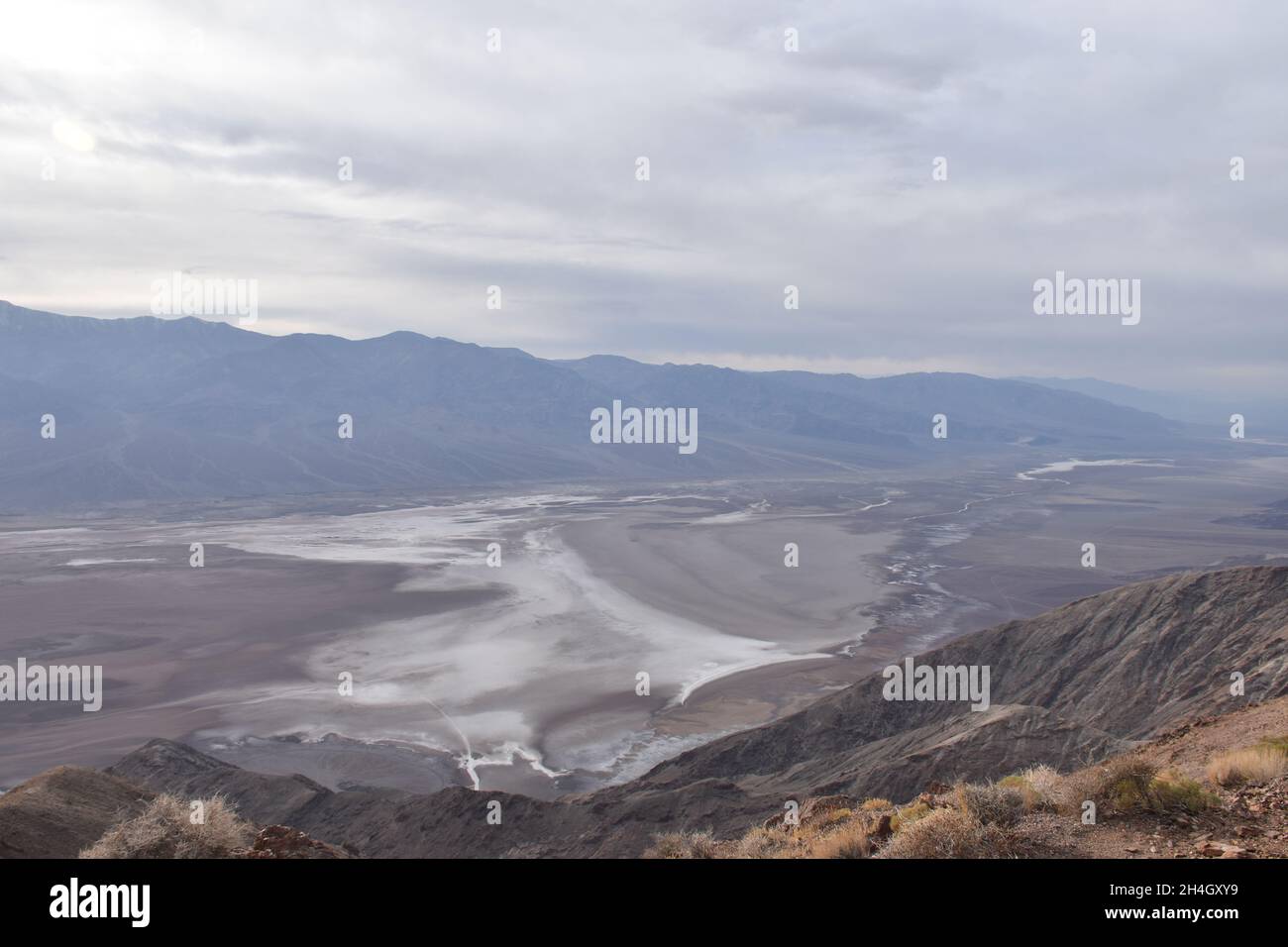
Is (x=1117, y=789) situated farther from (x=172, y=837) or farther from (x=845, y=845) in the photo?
(x=172, y=837)

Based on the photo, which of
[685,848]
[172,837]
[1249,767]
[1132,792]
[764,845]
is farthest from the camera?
[764,845]

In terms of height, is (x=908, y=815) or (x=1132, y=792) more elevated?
(x=1132, y=792)

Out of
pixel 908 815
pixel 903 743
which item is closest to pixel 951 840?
pixel 908 815

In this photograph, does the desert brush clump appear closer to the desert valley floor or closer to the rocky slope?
the rocky slope

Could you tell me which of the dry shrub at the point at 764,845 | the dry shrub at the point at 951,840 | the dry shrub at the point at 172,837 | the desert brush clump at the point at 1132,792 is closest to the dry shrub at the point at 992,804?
the dry shrub at the point at 951,840
